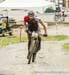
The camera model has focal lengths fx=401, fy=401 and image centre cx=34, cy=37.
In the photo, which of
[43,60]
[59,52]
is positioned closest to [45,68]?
[43,60]

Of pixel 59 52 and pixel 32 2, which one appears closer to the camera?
pixel 59 52

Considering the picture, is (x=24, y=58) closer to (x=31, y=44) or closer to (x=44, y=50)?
(x=31, y=44)

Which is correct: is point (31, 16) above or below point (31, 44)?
above

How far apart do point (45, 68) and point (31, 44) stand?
131 centimetres

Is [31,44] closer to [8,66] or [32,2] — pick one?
[8,66]

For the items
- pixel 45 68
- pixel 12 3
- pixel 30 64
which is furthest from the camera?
pixel 12 3

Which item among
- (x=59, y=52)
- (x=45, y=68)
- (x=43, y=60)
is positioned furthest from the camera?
(x=59, y=52)

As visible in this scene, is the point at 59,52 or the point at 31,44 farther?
the point at 59,52

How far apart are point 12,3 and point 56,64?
73.4ft

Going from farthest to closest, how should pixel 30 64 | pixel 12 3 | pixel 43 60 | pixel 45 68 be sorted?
pixel 12 3
pixel 43 60
pixel 30 64
pixel 45 68

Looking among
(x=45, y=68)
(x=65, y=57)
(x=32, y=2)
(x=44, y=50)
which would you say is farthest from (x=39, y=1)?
(x=45, y=68)

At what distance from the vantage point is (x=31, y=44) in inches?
510

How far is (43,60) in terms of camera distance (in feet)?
45.0

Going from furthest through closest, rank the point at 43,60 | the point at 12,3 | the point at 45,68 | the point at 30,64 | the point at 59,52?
1. the point at 12,3
2. the point at 59,52
3. the point at 43,60
4. the point at 30,64
5. the point at 45,68
